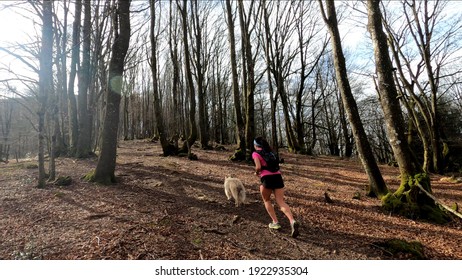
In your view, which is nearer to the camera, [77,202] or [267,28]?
[77,202]

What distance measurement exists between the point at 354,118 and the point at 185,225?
5.40 m

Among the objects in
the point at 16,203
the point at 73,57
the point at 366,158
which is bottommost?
the point at 16,203

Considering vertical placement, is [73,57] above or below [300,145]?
above

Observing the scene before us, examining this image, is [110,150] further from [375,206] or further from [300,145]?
[300,145]

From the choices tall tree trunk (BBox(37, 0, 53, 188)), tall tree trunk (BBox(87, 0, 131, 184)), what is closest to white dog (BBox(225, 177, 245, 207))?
tall tree trunk (BBox(87, 0, 131, 184))

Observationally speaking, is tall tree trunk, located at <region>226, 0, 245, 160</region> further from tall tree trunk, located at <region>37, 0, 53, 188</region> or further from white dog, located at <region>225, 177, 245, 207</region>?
tall tree trunk, located at <region>37, 0, 53, 188</region>

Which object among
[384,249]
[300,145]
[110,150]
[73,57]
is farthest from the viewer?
[300,145]

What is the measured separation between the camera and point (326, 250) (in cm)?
402

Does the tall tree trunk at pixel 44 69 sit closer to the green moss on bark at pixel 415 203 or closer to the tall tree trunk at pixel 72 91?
the tall tree trunk at pixel 72 91

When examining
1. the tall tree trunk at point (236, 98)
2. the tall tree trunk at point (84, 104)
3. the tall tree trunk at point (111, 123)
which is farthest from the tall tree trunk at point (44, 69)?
the tall tree trunk at point (236, 98)

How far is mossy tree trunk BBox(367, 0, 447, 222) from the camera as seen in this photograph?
5.75m
